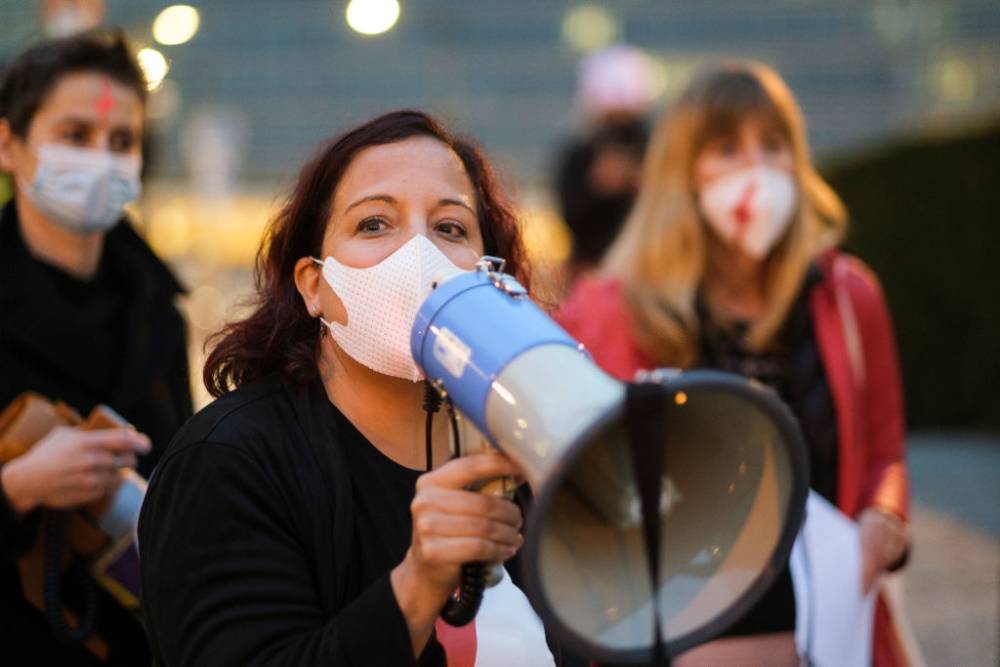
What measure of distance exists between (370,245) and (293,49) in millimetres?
75921

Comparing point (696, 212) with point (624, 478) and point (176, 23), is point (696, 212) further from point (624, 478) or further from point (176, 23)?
point (176, 23)

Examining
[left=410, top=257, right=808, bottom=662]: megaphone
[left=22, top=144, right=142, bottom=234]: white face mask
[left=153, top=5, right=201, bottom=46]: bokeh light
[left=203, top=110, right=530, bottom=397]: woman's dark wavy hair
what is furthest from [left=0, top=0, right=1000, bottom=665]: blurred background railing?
[left=410, top=257, right=808, bottom=662]: megaphone

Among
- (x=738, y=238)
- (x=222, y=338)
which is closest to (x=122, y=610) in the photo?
(x=222, y=338)

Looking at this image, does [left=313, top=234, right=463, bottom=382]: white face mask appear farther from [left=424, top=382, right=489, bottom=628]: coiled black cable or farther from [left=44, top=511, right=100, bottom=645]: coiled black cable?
[left=44, top=511, right=100, bottom=645]: coiled black cable

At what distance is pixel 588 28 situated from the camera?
245 feet

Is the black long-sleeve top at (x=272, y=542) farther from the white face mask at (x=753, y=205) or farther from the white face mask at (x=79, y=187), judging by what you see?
the white face mask at (x=753, y=205)

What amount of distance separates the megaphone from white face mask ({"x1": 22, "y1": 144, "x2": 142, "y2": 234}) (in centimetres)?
176

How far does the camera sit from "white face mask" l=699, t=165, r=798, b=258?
142 inches

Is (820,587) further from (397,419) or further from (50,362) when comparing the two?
(50,362)

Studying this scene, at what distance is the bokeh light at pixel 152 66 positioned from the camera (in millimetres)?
3510

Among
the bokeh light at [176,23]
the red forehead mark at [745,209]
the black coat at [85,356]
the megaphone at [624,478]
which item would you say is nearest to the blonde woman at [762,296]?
the red forehead mark at [745,209]

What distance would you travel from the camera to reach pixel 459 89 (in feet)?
246

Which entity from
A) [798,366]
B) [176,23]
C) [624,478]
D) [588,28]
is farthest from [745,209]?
[588,28]

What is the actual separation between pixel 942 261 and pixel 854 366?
855cm
